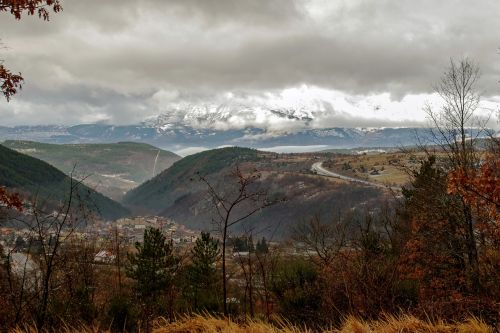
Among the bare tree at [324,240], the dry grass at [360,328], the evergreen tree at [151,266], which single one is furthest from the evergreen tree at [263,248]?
the evergreen tree at [151,266]

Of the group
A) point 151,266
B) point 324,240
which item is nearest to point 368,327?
point 324,240

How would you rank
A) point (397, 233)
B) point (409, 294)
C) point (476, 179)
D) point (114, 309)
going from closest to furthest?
1. point (476, 179)
2. point (114, 309)
3. point (409, 294)
4. point (397, 233)

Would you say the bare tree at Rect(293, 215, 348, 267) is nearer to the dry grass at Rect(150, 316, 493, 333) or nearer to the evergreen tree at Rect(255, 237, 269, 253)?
the evergreen tree at Rect(255, 237, 269, 253)

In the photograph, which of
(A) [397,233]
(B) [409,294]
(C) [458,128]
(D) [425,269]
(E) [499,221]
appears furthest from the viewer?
(A) [397,233]

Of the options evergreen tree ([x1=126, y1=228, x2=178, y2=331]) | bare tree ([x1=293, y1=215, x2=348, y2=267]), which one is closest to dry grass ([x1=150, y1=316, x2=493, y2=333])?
bare tree ([x1=293, y1=215, x2=348, y2=267])

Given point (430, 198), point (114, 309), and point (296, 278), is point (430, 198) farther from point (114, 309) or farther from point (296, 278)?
point (114, 309)

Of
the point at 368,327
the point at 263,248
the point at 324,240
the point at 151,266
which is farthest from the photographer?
the point at 263,248

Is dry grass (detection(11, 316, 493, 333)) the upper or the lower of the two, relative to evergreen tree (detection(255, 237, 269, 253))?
upper

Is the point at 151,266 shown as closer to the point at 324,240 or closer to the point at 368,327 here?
the point at 324,240

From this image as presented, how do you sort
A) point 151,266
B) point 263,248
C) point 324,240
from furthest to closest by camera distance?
point 263,248 < point 151,266 < point 324,240

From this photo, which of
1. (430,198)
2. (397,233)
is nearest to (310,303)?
(430,198)

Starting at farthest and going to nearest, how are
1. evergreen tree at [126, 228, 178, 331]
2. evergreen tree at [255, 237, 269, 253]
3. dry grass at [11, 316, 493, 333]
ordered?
evergreen tree at [126, 228, 178, 331], evergreen tree at [255, 237, 269, 253], dry grass at [11, 316, 493, 333]

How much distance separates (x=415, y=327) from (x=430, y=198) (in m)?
18.0

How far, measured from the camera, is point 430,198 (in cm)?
2353
